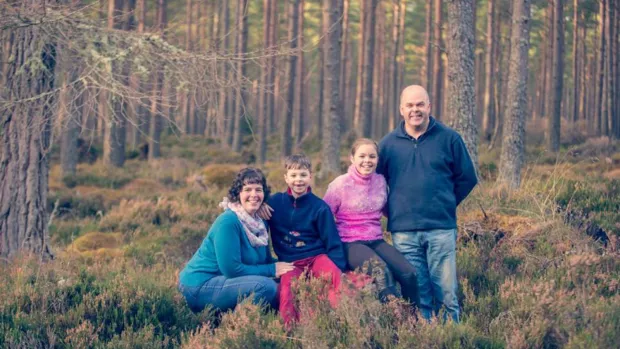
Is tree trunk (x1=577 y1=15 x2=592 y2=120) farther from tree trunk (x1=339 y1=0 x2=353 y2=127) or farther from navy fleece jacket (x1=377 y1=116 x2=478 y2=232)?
navy fleece jacket (x1=377 y1=116 x2=478 y2=232)

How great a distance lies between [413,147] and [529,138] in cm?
2376

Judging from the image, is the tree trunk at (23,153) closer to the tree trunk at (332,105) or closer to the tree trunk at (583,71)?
the tree trunk at (332,105)

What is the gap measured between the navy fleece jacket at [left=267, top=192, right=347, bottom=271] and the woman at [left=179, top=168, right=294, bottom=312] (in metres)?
0.14

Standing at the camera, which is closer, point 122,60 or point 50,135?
→ point 122,60

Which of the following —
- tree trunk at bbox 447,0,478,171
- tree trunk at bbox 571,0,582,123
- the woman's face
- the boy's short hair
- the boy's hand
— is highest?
tree trunk at bbox 571,0,582,123

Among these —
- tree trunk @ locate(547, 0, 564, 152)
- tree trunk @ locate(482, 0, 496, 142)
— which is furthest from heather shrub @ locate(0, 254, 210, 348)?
tree trunk @ locate(482, 0, 496, 142)

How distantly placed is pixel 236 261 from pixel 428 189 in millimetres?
1719

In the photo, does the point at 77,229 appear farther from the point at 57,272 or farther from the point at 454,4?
the point at 454,4

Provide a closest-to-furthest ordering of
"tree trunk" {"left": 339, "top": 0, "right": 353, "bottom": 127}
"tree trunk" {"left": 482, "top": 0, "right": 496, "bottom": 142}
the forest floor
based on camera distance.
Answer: the forest floor < "tree trunk" {"left": 482, "top": 0, "right": 496, "bottom": 142} < "tree trunk" {"left": 339, "top": 0, "right": 353, "bottom": 127}

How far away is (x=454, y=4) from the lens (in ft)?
35.4

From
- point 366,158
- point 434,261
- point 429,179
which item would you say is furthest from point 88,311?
point 429,179

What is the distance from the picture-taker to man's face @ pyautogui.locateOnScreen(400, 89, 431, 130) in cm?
577

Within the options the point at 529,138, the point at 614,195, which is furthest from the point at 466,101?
the point at 529,138

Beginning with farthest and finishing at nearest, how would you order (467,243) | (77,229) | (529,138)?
(529,138) < (77,229) < (467,243)
